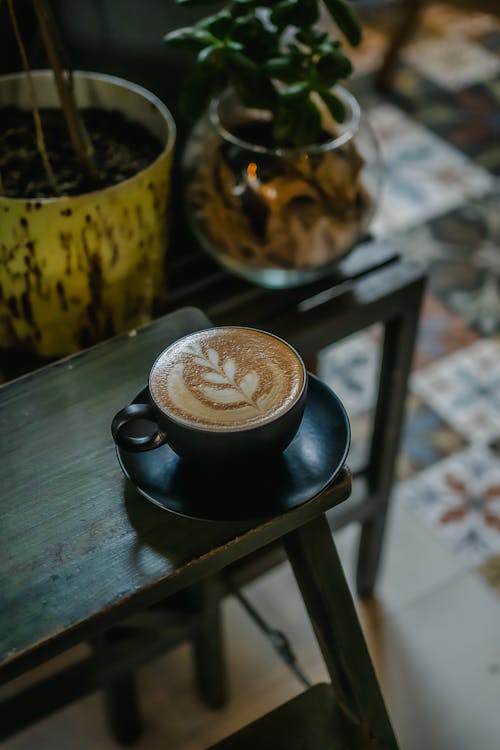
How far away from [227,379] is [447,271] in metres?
1.51

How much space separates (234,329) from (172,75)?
0.54 meters

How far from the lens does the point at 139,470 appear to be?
0.61 metres

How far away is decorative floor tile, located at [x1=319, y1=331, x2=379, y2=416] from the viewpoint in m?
1.77

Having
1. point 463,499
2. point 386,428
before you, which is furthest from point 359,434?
point 386,428

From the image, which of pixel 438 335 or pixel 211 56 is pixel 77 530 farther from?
pixel 438 335

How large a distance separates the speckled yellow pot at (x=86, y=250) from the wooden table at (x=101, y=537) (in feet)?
0.27

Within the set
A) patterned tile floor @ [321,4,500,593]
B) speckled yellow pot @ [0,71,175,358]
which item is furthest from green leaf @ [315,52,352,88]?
patterned tile floor @ [321,4,500,593]

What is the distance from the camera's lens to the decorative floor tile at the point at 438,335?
1855 millimetres

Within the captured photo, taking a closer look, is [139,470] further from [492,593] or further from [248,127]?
[492,593]

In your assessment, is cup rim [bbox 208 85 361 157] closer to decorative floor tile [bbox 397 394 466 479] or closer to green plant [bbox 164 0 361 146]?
green plant [bbox 164 0 361 146]

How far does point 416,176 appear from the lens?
2279 millimetres

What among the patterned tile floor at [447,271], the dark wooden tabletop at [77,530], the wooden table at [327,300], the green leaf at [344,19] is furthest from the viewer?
the patterned tile floor at [447,271]

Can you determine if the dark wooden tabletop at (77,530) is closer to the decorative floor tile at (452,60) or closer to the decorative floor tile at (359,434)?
the decorative floor tile at (359,434)

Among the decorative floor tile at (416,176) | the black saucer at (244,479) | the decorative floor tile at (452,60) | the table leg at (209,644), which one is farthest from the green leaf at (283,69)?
the decorative floor tile at (452,60)
